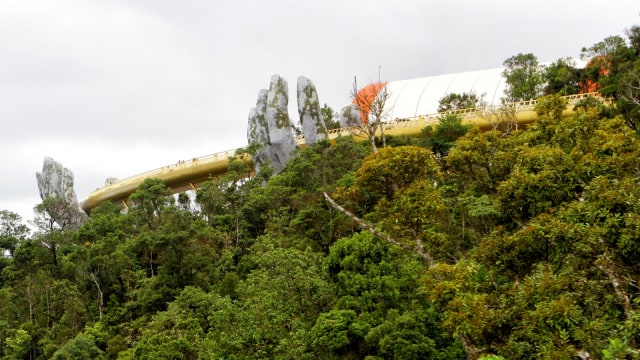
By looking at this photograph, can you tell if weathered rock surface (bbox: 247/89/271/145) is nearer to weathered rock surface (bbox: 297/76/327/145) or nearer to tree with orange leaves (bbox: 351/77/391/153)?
weathered rock surface (bbox: 297/76/327/145)

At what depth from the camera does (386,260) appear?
39.9 feet

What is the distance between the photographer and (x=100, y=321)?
17875 mm

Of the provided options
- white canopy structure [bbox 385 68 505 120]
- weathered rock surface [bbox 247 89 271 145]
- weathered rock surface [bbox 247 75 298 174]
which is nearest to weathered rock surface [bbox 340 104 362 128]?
weathered rock surface [bbox 247 75 298 174]

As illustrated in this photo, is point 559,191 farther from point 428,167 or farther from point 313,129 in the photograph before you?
point 313,129

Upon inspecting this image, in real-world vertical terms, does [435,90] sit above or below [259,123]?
below

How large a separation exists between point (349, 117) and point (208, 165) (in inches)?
267

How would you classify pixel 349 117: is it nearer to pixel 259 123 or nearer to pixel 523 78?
pixel 259 123

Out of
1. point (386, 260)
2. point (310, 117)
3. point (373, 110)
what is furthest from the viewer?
point (310, 117)

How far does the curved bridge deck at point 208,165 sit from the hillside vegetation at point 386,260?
2.83m

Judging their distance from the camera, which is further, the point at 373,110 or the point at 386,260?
the point at 373,110

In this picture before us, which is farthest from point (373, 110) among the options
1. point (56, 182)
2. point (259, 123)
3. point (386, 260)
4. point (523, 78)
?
point (56, 182)

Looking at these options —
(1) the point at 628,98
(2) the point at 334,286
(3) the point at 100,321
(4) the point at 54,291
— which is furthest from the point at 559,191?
A: (4) the point at 54,291

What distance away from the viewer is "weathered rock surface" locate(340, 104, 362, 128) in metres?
28.6

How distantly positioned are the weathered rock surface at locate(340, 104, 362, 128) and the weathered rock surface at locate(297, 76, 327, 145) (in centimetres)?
243
